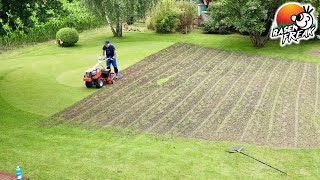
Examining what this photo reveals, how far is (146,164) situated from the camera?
33.6 feet

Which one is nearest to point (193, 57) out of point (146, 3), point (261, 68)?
point (261, 68)

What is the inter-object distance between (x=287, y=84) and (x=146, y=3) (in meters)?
12.3

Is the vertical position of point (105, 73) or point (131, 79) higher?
point (105, 73)

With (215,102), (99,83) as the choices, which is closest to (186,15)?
(99,83)

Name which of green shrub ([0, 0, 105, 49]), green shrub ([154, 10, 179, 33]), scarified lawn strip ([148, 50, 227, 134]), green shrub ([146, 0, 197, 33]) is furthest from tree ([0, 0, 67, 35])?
green shrub ([146, 0, 197, 33])

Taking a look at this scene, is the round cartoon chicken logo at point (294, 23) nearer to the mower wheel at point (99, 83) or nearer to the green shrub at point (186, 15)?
the green shrub at point (186, 15)

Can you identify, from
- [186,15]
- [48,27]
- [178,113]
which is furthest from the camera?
[186,15]

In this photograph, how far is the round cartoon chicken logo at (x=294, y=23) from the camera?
82.4ft

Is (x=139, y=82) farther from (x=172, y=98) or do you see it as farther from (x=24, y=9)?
(x=24, y=9)

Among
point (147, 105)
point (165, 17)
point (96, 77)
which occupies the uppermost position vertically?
point (165, 17)

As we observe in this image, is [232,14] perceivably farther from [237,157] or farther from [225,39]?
[237,157]

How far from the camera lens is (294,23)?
2570cm

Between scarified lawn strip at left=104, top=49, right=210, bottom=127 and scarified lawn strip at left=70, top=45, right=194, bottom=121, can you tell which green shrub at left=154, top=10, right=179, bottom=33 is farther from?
scarified lawn strip at left=104, top=49, right=210, bottom=127

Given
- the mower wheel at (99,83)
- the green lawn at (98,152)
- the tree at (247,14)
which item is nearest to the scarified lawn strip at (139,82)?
the mower wheel at (99,83)
